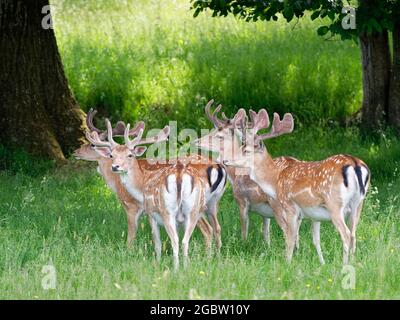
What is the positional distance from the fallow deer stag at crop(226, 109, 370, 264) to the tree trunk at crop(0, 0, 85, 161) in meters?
4.12

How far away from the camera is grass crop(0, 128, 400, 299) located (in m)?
7.58

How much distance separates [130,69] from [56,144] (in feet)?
9.19

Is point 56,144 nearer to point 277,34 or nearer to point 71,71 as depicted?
point 71,71

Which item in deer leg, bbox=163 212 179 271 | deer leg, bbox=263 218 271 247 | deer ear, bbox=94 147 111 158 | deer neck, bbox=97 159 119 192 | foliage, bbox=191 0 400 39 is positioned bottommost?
deer leg, bbox=263 218 271 247

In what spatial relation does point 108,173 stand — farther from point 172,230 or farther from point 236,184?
point 172,230

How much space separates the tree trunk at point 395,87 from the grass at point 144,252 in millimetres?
657

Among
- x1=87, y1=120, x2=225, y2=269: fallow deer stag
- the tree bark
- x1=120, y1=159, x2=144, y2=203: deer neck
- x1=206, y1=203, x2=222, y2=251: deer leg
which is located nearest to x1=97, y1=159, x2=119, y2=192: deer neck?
x1=87, y1=120, x2=225, y2=269: fallow deer stag

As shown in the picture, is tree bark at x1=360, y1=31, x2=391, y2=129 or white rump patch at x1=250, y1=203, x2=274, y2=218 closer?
white rump patch at x1=250, y1=203, x2=274, y2=218

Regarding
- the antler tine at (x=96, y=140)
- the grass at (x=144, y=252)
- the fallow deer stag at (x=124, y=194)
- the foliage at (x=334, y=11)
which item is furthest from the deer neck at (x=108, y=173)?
the foliage at (x=334, y=11)

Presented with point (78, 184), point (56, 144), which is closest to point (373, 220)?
point (78, 184)

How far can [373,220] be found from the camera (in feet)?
32.3

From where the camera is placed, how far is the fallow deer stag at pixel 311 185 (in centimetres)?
852

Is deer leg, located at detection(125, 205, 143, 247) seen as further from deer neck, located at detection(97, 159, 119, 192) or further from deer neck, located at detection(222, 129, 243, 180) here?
deer neck, located at detection(222, 129, 243, 180)

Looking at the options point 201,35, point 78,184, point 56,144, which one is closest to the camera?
point 78,184
